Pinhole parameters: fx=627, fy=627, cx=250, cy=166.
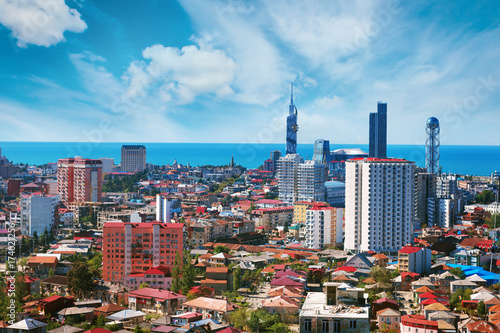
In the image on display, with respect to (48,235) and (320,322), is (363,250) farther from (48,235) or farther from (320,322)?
(320,322)

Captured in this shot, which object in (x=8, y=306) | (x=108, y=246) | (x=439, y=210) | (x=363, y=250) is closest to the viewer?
(x=8, y=306)

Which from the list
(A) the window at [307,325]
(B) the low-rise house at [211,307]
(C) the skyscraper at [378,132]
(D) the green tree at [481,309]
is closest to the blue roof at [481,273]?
(D) the green tree at [481,309]

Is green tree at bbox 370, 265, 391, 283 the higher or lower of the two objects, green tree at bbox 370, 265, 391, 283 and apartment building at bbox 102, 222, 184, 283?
the lower

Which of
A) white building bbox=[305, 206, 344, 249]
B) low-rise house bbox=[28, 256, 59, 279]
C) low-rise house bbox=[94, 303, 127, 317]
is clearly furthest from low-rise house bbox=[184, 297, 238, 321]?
white building bbox=[305, 206, 344, 249]

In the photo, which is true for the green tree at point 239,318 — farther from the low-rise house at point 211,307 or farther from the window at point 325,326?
the window at point 325,326

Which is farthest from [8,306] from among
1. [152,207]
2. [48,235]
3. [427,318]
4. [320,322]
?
[152,207]

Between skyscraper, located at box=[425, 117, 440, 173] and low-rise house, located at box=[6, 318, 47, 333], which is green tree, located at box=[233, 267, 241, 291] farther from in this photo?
skyscraper, located at box=[425, 117, 440, 173]
